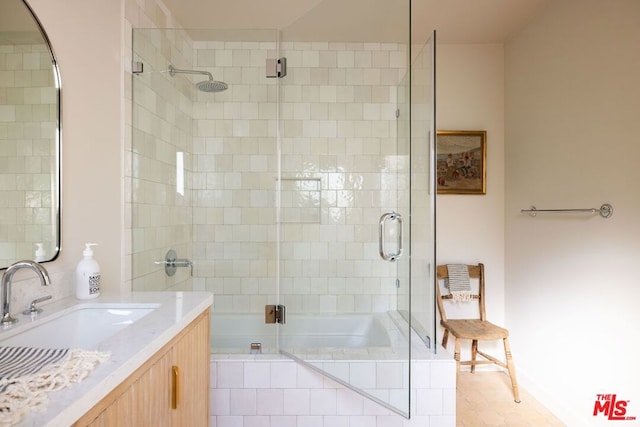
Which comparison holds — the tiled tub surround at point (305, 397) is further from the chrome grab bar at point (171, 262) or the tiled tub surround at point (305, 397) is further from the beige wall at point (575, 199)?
the beige wall at point (575, 199)

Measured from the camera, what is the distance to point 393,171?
2.11m

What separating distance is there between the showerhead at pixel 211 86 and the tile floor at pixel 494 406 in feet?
8.50

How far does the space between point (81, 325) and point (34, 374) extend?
0.62 meters

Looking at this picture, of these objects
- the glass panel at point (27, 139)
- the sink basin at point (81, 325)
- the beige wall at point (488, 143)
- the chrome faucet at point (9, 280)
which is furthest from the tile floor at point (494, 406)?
the glass panel at point (27, 139)

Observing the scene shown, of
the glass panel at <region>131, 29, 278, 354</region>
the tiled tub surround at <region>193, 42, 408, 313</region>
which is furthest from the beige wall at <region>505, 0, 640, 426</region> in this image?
the glass panel at <region>131, 29, 278, 354</region>

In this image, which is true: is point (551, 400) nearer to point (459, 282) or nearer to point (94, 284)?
point (459, 282)

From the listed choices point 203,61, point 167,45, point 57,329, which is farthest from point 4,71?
point 203,61

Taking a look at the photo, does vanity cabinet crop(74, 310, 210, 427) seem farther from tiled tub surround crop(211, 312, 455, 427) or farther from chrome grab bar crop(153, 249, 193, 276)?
chrome grab bar crop(153, 249, 193, 276)

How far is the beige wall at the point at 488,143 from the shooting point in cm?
277

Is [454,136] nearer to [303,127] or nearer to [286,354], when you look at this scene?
[303,127]

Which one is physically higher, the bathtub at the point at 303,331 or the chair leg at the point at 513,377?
the bathtub at the point at 303,331

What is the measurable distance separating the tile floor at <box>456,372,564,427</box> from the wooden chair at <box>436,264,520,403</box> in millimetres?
91

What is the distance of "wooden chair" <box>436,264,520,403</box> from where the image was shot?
2348 mm

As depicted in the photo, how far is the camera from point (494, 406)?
225cm
